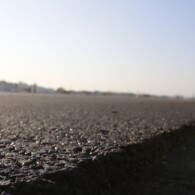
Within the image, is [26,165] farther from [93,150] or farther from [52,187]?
[93,150]

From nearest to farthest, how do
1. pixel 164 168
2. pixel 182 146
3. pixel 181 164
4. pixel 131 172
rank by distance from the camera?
1. pixel 131 172
2. pixel 164 168
3. pixel 181 164
4. pixel 182 146

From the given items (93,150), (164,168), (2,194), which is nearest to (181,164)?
(164,168)

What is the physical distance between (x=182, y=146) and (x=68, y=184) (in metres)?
3.13

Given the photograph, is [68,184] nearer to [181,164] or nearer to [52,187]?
[52,187]

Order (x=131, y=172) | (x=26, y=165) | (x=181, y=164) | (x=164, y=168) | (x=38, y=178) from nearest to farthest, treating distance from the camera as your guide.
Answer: (x=38, y=178)
(x=26, y=165)
(x=131, y=172)
(x=164, y=168)
(x=181, y=164)

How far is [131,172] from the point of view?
135 inches

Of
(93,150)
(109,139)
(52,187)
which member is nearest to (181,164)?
(109,139)

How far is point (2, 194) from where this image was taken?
214 centimetres

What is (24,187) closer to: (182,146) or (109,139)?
(109,139)

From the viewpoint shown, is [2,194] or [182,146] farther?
[182,146]

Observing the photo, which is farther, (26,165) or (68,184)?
(26,165)

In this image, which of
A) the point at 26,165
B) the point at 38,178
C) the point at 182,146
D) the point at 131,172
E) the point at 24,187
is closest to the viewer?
the point at 24,187

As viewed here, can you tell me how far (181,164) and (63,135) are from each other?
130 centimetres

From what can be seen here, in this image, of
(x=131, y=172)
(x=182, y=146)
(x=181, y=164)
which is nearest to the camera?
(x=131, y=172)
